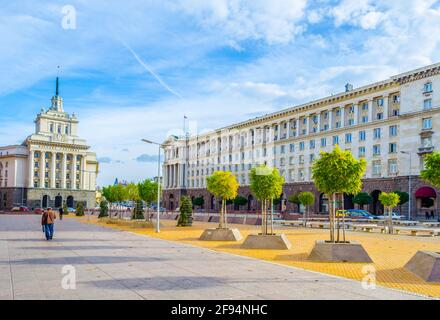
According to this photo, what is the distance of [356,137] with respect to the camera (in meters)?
68.4

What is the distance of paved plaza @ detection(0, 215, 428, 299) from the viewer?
1003 centimetres

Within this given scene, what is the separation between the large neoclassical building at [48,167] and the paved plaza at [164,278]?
98.6m

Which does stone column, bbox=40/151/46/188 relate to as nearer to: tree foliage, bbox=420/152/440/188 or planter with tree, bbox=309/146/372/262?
planter with tree, bbox=309/146/372/262

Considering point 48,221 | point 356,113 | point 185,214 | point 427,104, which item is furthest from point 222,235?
point 356,113

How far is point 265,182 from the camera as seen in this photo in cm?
2266

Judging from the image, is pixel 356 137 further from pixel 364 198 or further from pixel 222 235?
pixel 222 235

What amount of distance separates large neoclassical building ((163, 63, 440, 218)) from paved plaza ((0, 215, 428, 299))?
4678 cm

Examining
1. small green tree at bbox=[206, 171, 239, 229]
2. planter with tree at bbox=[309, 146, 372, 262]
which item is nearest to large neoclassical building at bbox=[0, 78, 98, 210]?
small green tree at bbox=[206, 171, 239, 229]

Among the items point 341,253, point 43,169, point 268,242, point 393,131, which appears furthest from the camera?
point 43,169

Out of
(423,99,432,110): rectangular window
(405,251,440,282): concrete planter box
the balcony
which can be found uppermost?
(423,99,432,110): rectangular window

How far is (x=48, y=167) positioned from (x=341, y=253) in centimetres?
11414

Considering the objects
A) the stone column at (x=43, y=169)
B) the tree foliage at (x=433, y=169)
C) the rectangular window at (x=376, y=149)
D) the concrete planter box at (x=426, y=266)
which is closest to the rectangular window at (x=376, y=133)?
the rectangular window at (x=376, y=149)

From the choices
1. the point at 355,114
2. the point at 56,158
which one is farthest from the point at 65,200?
the point at 355,114
